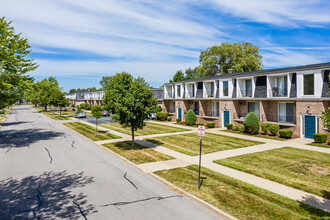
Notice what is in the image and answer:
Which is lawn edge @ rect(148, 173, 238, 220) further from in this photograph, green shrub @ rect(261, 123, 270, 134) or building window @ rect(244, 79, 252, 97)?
building window @ rect(244, 79, 252, 97)

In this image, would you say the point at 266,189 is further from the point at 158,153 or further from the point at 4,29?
the point at 4,29

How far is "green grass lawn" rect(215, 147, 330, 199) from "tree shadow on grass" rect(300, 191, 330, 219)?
29.2 inches

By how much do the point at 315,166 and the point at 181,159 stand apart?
26.1 ft

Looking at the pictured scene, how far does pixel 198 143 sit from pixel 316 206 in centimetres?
1224

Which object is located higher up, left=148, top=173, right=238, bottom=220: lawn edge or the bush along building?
the bush along building

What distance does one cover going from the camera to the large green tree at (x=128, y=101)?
16600mm

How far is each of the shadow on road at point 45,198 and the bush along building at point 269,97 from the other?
64.9 ft

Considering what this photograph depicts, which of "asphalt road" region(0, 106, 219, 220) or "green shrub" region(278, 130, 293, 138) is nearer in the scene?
"asphalt road" region(0, 106, 219, 220)

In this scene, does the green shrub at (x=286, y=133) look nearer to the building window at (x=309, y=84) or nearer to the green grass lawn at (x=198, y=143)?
the green grass lawn at (x=198, y=143)

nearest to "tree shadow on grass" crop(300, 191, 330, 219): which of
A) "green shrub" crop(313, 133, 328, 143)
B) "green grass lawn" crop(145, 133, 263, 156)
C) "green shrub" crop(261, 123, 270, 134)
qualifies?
"green grass lawn" crop(145, 133, 263, 156)

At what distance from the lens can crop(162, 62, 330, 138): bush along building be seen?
20.7m

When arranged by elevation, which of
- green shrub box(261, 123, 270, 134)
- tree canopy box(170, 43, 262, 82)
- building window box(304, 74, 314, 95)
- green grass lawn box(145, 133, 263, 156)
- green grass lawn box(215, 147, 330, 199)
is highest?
tree canopy box(170, 43, 262, 82)

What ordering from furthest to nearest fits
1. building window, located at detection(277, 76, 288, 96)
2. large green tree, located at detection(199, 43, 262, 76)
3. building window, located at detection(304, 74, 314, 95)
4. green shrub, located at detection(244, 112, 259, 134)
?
large green tree, located at detection(199, 43, 262, 76)
green shrub, located at detection(244, 112, 259, 134)
building window, located at detection(277, 76, 288, 96)
building window, located at detection(304, 74, 314, 95)

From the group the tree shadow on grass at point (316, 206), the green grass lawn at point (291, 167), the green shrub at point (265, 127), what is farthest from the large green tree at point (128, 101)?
the green shrub at point (265, 127)
